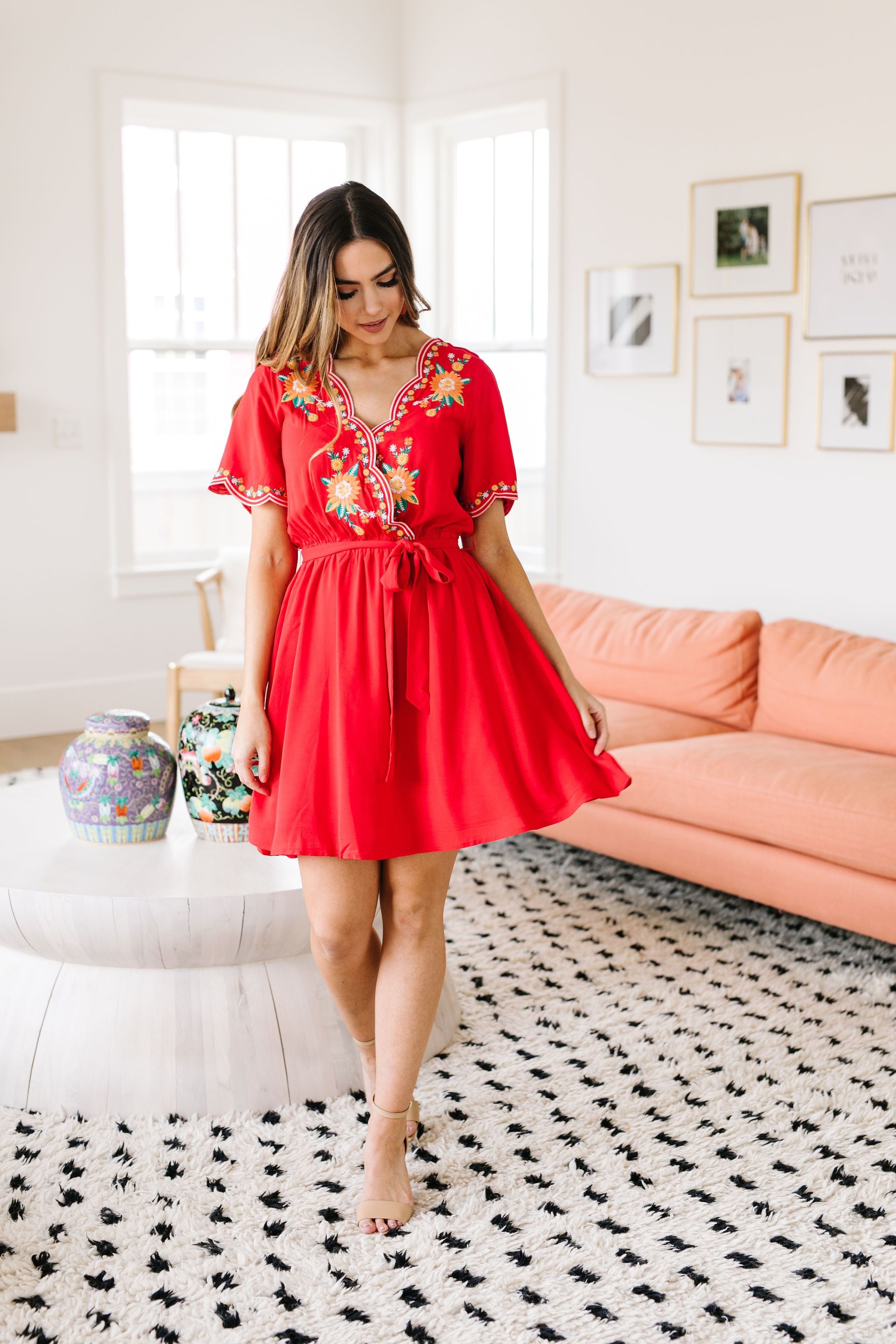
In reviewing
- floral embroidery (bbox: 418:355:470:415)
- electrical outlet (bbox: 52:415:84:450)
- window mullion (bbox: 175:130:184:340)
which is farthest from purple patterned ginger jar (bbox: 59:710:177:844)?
window mullion (bbox: 175:130:184:340)

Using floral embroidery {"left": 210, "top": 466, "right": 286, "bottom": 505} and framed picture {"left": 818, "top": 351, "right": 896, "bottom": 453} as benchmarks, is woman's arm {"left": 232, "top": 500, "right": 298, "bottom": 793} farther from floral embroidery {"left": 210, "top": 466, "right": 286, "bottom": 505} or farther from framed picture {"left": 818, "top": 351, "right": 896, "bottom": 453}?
framed picture {"left": 818, "top": 351, "right": 896, "bottom": 453}

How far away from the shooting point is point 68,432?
5.35 m

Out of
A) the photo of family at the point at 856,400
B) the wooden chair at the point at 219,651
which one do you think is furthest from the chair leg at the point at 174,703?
the photo of family at the point at 856,400

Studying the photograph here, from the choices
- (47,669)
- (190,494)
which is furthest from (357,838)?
(190,494)

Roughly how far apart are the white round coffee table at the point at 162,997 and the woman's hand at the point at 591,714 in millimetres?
614

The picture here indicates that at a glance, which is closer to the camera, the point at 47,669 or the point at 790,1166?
the point at 790,1166

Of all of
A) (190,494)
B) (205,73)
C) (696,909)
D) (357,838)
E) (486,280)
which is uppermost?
(205,73)

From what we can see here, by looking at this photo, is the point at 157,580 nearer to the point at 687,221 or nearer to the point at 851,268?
the point at 687,221

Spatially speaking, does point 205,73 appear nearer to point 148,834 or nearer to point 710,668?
point 710,668

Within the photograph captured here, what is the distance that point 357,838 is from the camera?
1.92 m

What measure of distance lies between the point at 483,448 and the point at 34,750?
3.55 meters

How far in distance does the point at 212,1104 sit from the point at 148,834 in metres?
0.54

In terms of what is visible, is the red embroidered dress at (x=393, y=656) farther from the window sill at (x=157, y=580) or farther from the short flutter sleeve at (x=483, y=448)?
the window sill at (x=157, y=580)

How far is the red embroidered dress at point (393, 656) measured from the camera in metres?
1.95
